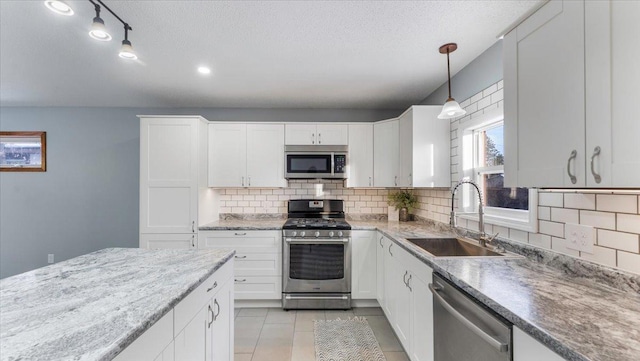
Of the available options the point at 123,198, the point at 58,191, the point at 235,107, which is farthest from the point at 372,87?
the point at 58,191

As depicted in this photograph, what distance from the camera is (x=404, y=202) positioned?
343 cm

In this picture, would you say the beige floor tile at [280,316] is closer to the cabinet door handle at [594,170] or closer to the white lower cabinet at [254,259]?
the white lower cabinet at [254,259]

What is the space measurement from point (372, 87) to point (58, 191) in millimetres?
4429

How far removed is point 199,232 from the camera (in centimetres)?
299

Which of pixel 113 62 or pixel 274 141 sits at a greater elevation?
pixel 113 62

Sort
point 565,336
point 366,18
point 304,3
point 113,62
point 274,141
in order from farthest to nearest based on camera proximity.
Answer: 1. point 274,141
2. point 113,62
3. point 366,18
4. point 304,3
5. point 565,336

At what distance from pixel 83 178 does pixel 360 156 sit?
12.6 feet

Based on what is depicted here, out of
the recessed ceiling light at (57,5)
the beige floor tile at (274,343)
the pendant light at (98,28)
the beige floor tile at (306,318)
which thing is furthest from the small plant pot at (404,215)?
the recessed ceiling light at (57,5)

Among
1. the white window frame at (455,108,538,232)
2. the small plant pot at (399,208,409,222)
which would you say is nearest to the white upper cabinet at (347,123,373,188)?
the small plant pot at (399,208,409,222)

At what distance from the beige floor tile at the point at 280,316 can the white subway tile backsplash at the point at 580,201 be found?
8.07ft

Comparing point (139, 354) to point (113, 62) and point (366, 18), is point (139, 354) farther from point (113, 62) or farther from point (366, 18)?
point (113, 62)

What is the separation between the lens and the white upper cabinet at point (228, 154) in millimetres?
3305

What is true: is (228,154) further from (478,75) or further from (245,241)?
(478,75)

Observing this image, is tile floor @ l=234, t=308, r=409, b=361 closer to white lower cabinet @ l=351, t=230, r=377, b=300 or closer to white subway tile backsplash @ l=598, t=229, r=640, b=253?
white lower cabinet @ l=351, t=230, r=377, b=300
